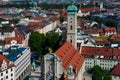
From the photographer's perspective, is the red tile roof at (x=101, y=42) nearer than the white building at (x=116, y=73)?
No

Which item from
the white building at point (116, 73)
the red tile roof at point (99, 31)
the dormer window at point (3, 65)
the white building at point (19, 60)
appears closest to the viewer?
the dormer window at point (3, 65)

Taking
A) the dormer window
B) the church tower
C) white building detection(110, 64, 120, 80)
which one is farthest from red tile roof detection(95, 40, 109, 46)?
the dormer window

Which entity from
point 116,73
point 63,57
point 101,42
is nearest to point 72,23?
point 116,73

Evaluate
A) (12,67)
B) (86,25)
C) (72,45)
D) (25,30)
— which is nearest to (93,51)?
(72,45)

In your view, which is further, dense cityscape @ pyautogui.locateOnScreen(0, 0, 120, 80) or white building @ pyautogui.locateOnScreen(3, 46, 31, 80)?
white building @ pyautogui.locateOnScreen(3, 46, 31, 80)

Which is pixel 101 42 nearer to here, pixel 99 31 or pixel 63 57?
pixel 99 31

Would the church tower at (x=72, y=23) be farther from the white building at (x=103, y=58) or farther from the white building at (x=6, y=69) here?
the white building at (x=6, y=69)

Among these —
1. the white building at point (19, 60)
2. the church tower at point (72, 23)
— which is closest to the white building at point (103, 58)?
the church tower at point (72, 23)

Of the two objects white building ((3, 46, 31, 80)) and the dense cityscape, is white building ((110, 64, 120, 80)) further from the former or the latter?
white building ((3, 46, 31, 80))
